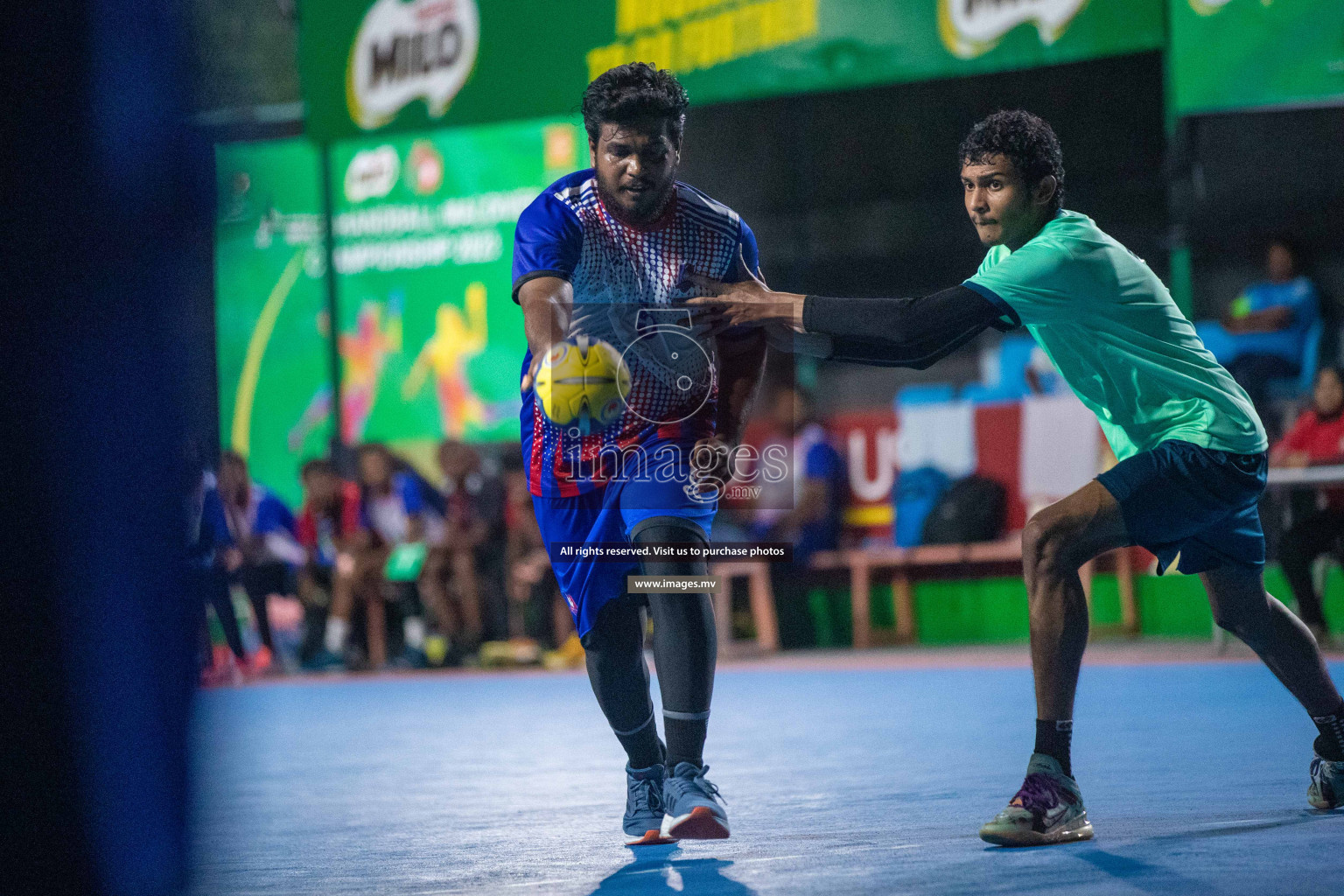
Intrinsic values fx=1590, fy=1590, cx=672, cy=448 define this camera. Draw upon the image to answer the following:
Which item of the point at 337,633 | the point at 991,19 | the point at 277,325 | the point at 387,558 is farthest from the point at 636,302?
the point at 277,325

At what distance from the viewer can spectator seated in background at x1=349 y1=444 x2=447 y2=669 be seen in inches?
475

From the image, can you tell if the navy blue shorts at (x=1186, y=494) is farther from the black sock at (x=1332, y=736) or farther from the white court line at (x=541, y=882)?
the white court line at (x=541, y=882)

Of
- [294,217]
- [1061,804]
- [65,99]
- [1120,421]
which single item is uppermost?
[294,217]

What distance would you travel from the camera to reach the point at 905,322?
4051 millimetres

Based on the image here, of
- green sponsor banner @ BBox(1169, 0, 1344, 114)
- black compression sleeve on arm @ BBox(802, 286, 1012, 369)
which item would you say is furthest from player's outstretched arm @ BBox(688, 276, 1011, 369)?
green sponsor banner @ BBox(1169, 0, 1344, 114)

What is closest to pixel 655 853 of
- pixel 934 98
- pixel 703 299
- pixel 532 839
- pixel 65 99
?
pixel 532 839

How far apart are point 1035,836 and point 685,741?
887mm

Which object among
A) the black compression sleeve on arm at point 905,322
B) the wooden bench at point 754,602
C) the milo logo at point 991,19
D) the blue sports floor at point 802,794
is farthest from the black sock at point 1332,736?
the milo logo at point 991,19

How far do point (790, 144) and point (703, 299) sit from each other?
9.73 metres

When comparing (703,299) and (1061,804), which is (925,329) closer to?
(703,299)

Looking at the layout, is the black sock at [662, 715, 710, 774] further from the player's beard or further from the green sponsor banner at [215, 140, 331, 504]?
the green sponsor banner at [215, 140, 331, 504]

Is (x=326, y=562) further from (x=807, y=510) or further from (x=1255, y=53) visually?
(x=1255, y=53)

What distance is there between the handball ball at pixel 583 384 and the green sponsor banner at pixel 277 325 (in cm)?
1071

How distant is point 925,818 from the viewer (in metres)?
4.37
